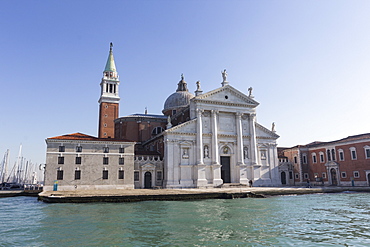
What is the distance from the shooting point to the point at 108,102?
57156 mm

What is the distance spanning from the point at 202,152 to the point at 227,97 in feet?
28.8

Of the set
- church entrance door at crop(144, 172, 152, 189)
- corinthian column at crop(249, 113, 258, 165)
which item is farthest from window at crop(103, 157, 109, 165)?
corinthian column at crop(249, 113, 258, 165)

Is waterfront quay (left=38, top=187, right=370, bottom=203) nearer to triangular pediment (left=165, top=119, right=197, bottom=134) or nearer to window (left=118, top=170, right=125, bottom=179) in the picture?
window (left=118, top=170, right=125, bottom=179)

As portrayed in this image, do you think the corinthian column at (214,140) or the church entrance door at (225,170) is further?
the church entrance door at (225,170)

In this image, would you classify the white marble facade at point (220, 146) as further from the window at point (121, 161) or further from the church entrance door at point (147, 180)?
the window at point (121, 161)

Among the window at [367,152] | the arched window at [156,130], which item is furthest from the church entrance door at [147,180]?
the window at [367,152]

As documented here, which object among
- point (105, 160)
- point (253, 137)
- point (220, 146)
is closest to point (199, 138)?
point (220, 146)

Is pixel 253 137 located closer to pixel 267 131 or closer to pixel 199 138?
pixel 267 131

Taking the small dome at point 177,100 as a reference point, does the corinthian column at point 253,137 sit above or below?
below

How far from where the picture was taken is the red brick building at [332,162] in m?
38.5

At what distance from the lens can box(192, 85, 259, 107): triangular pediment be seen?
1605 inches

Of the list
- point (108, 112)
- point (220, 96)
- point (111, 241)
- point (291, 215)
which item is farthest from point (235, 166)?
point (111, 241)

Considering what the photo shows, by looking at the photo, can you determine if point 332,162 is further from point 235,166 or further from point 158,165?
point 158,165

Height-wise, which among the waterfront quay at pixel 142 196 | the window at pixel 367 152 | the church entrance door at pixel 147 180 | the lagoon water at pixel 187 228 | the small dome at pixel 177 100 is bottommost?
the lagoon water at pixel 187 228
